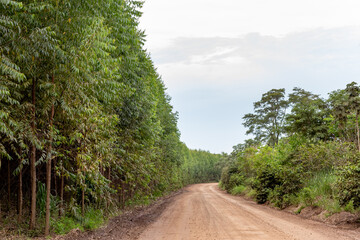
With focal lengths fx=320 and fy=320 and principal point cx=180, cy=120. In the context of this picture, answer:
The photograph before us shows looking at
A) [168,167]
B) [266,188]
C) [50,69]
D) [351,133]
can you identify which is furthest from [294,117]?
[50,69]

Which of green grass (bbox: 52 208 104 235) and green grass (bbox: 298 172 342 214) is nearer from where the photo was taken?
green grass (bbox: 52 208 104 235)

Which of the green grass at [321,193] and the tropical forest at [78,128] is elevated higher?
the tropical forest at [78,128]

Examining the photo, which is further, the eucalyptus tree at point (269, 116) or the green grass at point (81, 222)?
the eucalyptus tree at point (269, 116)

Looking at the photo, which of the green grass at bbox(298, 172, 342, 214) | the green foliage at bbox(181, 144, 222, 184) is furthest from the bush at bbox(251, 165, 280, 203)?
the green foliage at bbox(181, 144, 222, 184)

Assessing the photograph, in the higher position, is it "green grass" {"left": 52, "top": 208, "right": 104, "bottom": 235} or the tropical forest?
the tropical forest

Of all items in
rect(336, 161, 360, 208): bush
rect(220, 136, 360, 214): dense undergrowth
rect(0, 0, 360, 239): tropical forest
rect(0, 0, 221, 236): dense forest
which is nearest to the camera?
rect(0, 0, 221, 236): dense forest

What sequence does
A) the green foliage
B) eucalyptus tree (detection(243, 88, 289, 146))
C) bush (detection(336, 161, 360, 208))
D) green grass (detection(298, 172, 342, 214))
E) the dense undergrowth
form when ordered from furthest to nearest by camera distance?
the green foliage, eucalyptus tree (detection(243, 88, 289, 146)), green grass (detection(298, 172, 342, 214)), the dense undergrowth, bush (detection(336, 161, 360, 208))

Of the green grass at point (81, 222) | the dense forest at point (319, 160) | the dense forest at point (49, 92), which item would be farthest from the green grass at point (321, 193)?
the dense forest at point (49, 92)

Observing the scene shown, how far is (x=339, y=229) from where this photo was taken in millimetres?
10648

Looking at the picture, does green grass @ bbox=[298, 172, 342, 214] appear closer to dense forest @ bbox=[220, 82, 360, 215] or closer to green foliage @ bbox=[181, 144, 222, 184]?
dense forest @ bbox=[220, 82, 360, 215]

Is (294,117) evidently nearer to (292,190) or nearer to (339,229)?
(292,190)

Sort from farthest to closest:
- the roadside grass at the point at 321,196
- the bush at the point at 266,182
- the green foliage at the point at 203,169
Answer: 1. the green foliage at the point at 203,169
2. the bush at the point at 266,182
3. the roadside grass at the point at 321,196

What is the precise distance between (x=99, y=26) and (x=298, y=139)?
60.6ft

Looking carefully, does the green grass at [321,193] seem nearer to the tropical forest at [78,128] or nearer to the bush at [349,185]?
the tropical forest at [78,128]
